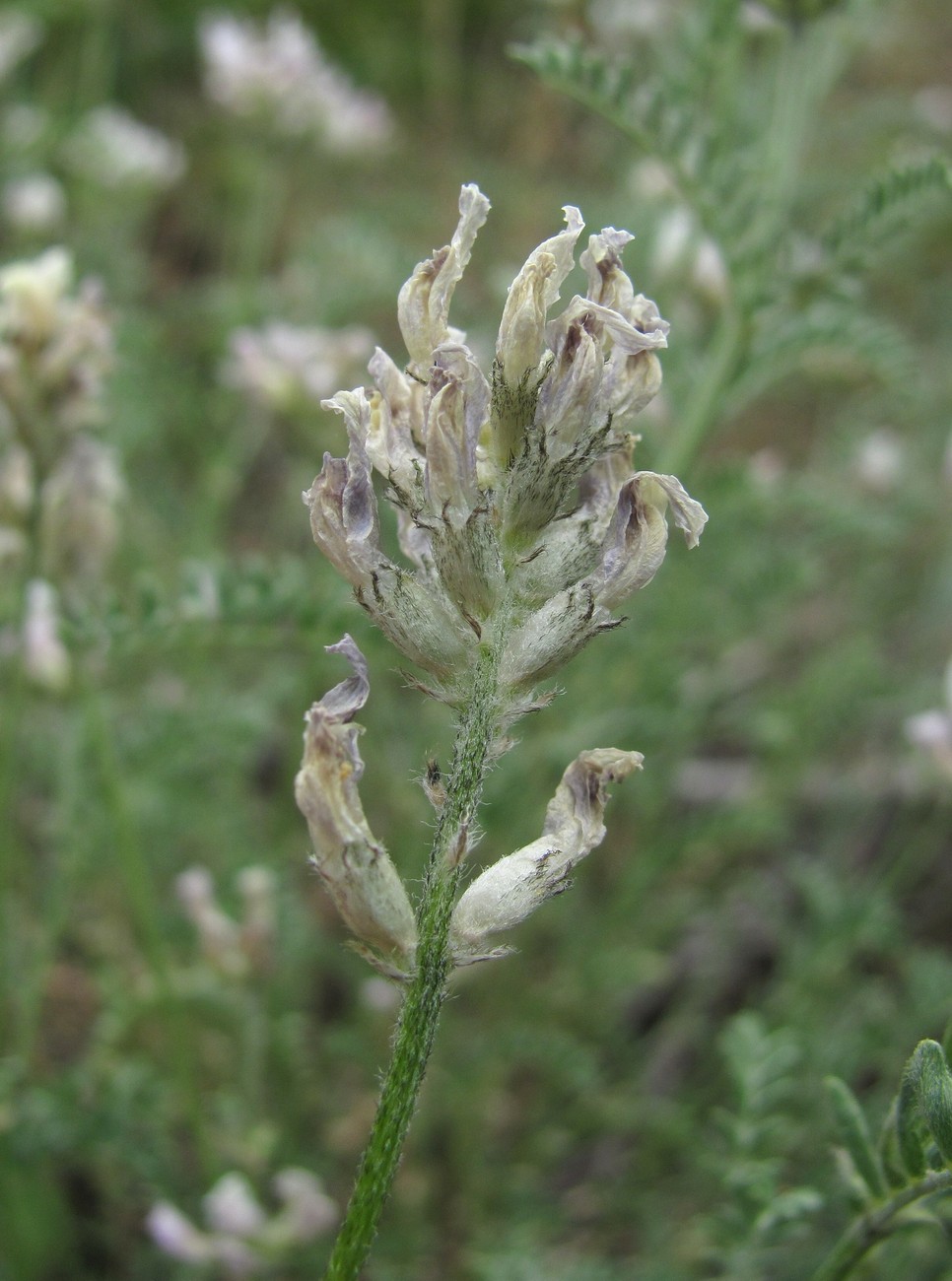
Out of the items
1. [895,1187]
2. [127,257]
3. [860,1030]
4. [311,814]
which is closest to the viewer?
[311,814]

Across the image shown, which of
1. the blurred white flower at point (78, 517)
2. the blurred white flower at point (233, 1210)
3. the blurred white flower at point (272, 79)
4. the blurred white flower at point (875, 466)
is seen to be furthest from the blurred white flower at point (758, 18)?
the blurred white flower at point (272, 79)

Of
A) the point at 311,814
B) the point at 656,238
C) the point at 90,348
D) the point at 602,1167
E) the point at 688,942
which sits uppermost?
the point at 656,238

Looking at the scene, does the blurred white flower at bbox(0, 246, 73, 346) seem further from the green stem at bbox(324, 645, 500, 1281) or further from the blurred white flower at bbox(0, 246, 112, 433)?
the green stem at bbox(324, 645, 500, 1281)

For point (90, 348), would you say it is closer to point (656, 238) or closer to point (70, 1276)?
point (656, 238)

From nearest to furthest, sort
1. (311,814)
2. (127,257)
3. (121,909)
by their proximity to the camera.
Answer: (311,814) < (121,909) < (127,257)

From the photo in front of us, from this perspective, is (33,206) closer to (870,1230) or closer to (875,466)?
(875,466)

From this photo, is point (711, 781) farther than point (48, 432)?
Yes

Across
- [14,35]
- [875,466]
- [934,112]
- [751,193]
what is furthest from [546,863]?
[934,112]

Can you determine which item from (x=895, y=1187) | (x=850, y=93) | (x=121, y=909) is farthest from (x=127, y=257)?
(x=850, y=93)
